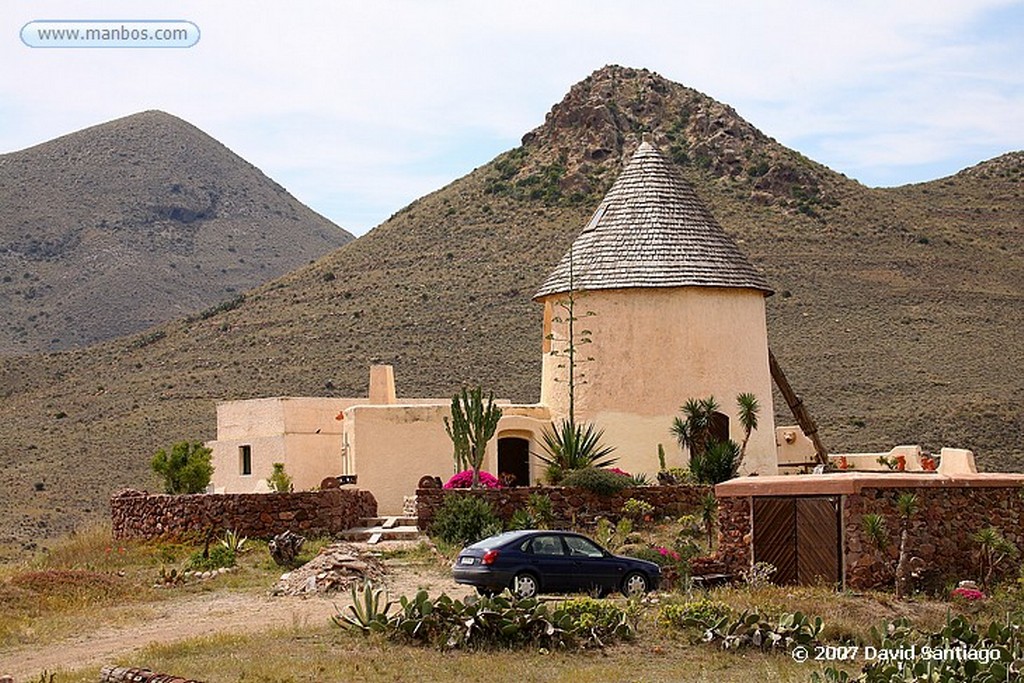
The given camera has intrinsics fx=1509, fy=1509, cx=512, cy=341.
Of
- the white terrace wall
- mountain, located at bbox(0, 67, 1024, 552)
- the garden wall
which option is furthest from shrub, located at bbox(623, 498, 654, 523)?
mountain, located at bbox(0, 67, 1024, 552)

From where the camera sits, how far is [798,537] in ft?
75.5

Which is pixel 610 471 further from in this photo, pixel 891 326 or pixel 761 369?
pixel 891 326

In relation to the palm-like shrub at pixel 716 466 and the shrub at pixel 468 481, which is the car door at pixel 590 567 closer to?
the shrub at pixel 468 481

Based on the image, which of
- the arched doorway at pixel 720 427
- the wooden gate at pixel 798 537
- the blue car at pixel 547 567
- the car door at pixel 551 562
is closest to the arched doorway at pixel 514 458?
the arched doorway at pixel 720 427

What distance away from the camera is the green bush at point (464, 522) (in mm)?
26578

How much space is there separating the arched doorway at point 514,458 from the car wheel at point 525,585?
1379cm

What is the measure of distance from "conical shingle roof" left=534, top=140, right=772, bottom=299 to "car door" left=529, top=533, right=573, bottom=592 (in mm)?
12729

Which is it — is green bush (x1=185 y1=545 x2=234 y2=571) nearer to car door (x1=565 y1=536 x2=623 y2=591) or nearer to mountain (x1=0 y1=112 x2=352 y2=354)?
car door (x1=565 y1=536 x2=623 y2=591)

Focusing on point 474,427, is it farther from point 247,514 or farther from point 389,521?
point 247,514

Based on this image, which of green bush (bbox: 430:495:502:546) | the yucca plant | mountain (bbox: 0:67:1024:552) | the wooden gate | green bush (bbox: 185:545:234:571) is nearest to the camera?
the wooden gate

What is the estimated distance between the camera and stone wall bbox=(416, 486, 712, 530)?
2761cm

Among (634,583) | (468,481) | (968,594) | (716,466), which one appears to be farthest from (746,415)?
(968,594)

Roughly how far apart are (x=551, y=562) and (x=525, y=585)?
699 millimetres

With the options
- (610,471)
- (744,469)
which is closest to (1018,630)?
(610,471)
